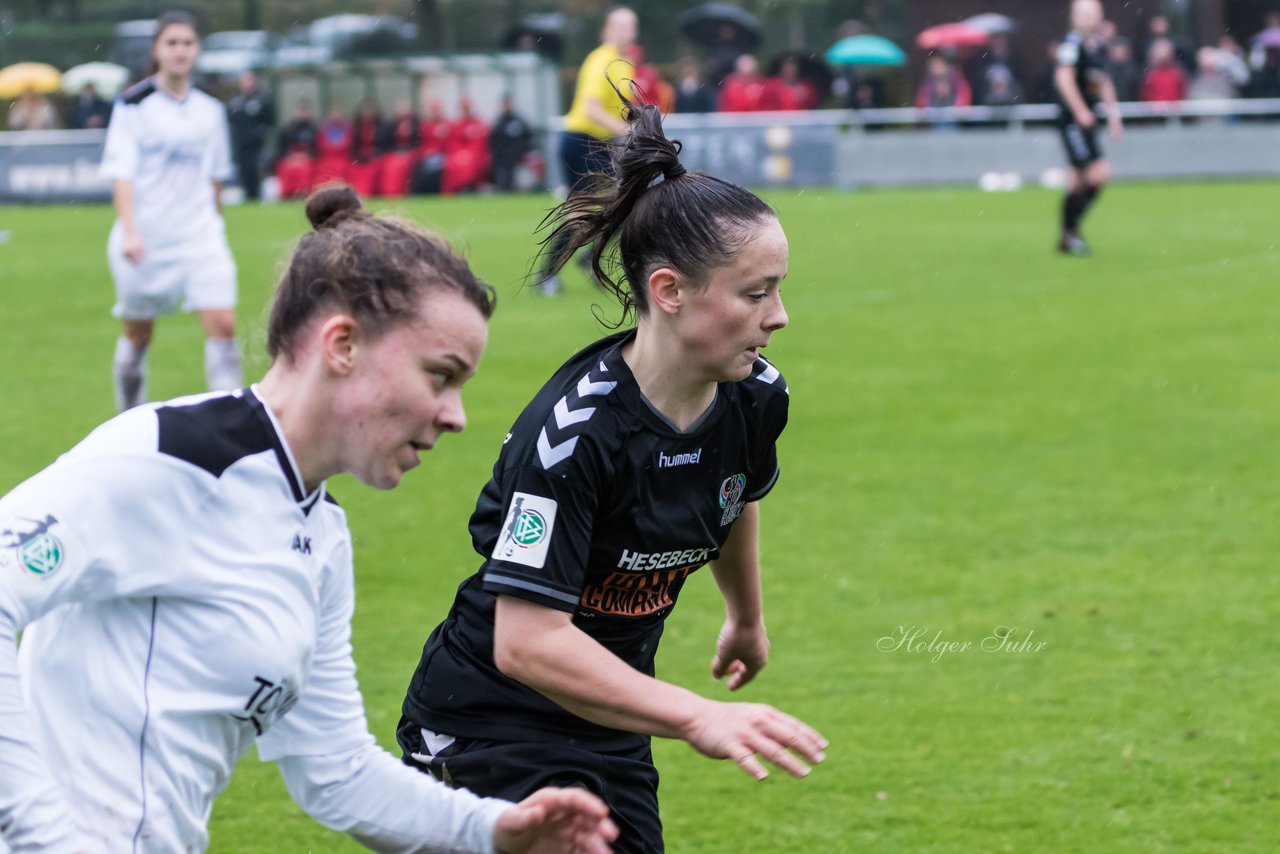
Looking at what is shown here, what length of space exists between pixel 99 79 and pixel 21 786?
37.7m

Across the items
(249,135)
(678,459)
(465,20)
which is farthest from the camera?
(465,20)

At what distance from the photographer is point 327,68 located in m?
34.2

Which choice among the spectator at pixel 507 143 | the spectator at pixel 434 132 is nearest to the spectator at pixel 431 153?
the spectator at pixel 434 132

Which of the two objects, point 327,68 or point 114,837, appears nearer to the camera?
point 114,837

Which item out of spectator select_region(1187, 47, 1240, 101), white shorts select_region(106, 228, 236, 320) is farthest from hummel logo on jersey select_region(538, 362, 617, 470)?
spectator select_region(1187, 47, 1240, 101)

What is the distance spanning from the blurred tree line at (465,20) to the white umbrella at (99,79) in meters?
3.27

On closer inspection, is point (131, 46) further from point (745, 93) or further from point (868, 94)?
point (868, 94)

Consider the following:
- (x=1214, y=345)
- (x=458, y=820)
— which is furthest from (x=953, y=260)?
(x=458, y=820)

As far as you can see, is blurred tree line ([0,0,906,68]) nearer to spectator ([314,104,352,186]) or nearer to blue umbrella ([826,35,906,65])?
blue umbrella ([826,35,906,65])

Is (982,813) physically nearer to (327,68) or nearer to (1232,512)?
(1232,512)

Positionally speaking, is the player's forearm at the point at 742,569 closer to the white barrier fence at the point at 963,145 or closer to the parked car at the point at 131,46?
the white barrier fence at the point at 963,145

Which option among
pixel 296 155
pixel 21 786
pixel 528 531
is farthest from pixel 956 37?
pixel 21 786

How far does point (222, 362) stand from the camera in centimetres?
972

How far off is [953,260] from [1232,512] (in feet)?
32.8
